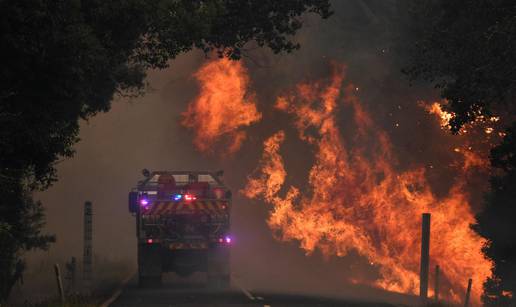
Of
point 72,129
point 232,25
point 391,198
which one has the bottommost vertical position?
point 391,198

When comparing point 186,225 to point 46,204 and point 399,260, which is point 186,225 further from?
point 46,204

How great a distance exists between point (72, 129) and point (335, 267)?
3167cm

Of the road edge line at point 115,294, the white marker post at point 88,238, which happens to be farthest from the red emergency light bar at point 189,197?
the road edge line at point 115,294

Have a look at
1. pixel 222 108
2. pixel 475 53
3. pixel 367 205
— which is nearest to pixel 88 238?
pixel 475 53

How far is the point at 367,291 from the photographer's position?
3738 cm

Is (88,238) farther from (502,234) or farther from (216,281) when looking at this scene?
(502,234)

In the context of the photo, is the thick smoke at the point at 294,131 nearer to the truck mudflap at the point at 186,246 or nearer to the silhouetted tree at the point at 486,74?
the silhouetted tree at the point at 486,74

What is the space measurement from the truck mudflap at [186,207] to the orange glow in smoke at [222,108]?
884 inches

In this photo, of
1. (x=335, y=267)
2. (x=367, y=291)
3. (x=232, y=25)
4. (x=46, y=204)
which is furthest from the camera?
(x=46, y=204)

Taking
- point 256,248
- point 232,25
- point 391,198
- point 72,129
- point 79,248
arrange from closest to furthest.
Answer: point 72,129 → point 232,25 → point 391,198 → point 256,248 → point 79,248

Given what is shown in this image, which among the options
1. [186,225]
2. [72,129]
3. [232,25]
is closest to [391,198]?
[186,225]

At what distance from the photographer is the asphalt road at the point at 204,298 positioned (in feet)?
82.7

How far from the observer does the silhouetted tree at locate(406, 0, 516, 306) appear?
26703 mm

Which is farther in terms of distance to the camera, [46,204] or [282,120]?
[46,204]
